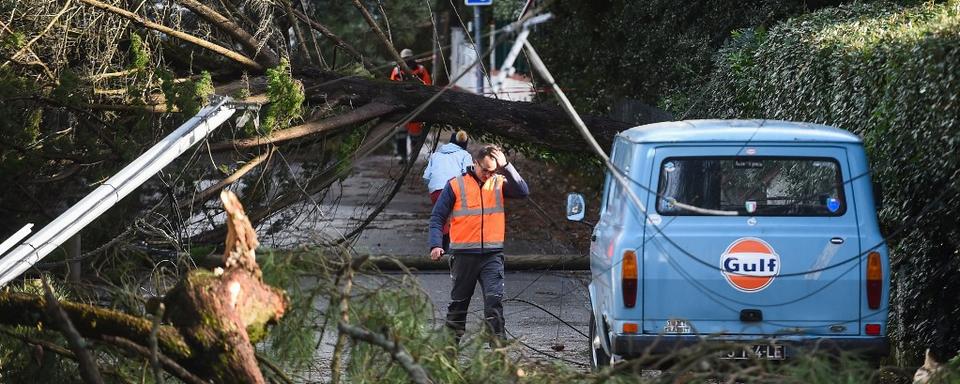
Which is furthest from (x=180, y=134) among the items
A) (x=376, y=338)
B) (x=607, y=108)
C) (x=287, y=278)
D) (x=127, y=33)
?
(x=607, y=108)

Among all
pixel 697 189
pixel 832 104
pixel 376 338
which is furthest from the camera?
pixel 832 104

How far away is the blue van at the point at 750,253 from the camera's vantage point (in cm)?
702

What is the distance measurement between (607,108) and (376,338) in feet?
48.1

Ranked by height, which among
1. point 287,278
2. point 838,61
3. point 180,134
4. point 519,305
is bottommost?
point 519,305

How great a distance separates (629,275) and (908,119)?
207 centimetres

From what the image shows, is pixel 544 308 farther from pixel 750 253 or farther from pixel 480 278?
pixel 750 253

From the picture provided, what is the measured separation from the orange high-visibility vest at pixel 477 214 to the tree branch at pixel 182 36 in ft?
9.94

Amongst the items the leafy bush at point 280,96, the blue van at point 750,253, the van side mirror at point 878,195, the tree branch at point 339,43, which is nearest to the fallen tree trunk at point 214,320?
the blue van at point 750,253

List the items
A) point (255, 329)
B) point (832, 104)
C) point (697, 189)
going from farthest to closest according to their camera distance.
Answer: point (832, 104) < point (697, 189) < point (255, 329)

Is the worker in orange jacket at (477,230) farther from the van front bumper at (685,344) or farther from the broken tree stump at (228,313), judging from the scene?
the broken tree stump at (228,313)

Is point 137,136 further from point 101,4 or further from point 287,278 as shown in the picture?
point 287,278

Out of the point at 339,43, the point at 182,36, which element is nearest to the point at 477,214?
the point at 182,36

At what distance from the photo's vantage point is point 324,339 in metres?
5.86

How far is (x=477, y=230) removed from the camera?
9.32 meters
